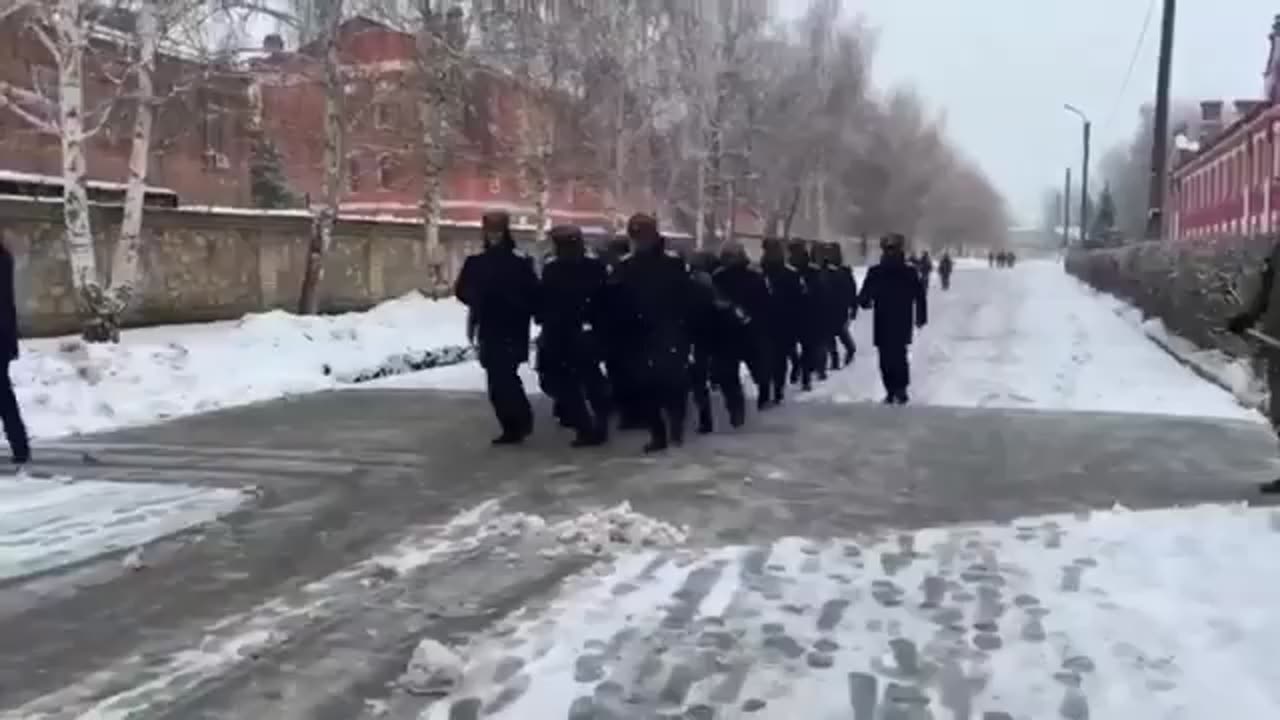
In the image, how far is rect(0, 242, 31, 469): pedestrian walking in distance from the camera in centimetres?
989

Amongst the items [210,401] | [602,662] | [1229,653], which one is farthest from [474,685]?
[210,401]

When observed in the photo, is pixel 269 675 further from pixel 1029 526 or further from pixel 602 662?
pixel 1029 526

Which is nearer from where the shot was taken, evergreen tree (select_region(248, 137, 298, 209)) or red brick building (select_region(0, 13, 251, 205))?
red brick building (select_region(0, 13, 251, 205))

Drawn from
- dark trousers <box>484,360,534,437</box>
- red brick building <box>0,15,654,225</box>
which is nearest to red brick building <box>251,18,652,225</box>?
red brick building <box>0,15,654,225</box>

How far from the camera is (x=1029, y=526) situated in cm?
796

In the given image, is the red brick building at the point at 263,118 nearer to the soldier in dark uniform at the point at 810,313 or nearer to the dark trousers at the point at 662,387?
the soldier in dark uniform at the point at 810,313

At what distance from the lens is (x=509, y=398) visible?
11328mm

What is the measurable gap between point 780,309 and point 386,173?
33481 millimetres

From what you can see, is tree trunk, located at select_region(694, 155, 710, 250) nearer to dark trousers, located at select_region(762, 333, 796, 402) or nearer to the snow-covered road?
dark trousers, located at select_region(762, 333, 796, 402)

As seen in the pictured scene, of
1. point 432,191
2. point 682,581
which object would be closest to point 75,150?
point 432,191

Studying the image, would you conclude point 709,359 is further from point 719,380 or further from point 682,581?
point 682,581

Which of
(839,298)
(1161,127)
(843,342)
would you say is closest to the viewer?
(839,298)

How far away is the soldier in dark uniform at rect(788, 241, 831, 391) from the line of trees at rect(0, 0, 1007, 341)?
8.88 meters

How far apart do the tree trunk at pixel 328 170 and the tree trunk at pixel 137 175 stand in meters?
4.83
